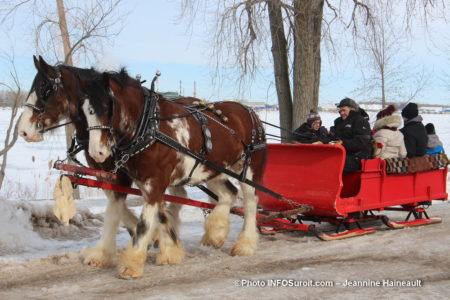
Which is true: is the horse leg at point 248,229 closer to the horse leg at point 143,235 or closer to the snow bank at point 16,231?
the horse leg at point 143,235

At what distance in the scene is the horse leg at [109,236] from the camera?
5.34 meters

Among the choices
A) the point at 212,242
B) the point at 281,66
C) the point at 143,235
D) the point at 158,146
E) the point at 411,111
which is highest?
the point at 281,66

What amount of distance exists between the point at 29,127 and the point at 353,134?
4054 mm

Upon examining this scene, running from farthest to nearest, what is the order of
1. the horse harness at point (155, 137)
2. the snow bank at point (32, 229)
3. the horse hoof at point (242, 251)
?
the snow bank at point (32, 229) → the horse hoof at point (242, 251) → the horse harness at point (155, 137)

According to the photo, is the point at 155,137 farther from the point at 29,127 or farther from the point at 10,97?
the point at 10,97

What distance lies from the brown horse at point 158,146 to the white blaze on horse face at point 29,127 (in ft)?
1.49

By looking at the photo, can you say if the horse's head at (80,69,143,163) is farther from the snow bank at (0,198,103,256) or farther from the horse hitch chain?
the snow bank at (0,198,103,256)

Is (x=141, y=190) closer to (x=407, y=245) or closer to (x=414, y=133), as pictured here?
(x=407, y=245)

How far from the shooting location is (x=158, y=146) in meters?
5.02

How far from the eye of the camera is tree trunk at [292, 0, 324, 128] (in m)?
9.38

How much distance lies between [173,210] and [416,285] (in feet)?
9.51

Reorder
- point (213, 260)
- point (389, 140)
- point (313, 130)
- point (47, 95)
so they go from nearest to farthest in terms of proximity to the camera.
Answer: point (47, 95) → point (213, 260) → point (389, 140) → point (313, 130)

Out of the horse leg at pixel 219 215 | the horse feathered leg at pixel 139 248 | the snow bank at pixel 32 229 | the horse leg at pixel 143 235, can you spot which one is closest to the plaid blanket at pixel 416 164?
the horse leg at pixel 219 215

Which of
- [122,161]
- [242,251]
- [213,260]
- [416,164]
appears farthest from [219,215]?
[416,164]
